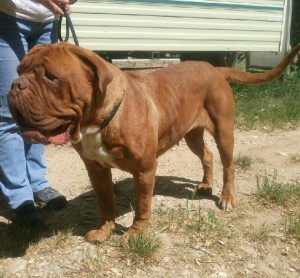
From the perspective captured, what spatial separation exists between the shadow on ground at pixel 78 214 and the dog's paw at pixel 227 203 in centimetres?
14

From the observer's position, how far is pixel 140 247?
337 centimetres

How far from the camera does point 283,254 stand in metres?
3.57

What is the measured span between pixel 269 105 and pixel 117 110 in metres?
4.80

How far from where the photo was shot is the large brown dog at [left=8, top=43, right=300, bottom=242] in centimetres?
286

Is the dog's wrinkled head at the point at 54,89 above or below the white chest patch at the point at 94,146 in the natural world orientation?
above

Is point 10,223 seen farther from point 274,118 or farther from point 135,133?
point 274,118

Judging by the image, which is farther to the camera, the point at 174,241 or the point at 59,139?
the point at 174,241

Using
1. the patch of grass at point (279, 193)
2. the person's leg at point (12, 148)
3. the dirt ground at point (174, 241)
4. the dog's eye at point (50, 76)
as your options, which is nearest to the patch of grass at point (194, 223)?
the dirt ground at point (174, 241)

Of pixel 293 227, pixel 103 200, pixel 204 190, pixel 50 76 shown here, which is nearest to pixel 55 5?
pixel 50 76

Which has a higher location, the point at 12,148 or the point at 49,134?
the point at 49,134

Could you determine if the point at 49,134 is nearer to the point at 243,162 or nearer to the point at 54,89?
the point at 54,89

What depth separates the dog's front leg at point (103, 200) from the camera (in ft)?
11.8

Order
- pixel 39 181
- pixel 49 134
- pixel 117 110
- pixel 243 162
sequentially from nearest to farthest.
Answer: pixel 49 134, pixel 117 110, pixel 39 181, pixel 243 162

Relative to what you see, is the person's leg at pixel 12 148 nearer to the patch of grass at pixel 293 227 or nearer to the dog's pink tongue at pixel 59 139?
the dog's pink tongue at pixel 59 139
